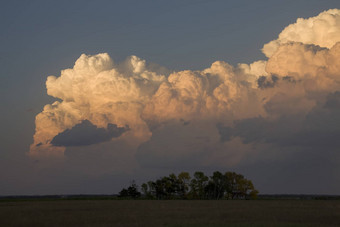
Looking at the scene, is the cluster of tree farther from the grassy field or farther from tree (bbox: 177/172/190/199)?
the grassy field

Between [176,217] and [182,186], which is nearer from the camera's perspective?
[176,217]

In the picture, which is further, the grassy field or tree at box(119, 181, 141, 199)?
tree at box(119, 181, 141, 199)

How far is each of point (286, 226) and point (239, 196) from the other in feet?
415

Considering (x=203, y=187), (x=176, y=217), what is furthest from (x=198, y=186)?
(x=176, y=217)

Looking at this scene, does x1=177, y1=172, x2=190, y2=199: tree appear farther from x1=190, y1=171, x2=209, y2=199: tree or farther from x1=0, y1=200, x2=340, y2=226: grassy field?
x1=0, y1=200, x2=340, y2=226: grassy field

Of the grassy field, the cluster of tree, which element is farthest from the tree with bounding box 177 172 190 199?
the grassy field

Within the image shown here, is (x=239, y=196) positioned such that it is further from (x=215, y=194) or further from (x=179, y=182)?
(x=179, y=182)

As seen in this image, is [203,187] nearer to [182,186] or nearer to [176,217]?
[182,186]

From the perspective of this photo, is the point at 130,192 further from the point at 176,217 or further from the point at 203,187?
the point at 176,217

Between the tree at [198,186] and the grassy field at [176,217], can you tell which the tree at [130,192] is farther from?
the grassy field at [176,217]

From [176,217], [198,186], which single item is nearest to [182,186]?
[198,186]

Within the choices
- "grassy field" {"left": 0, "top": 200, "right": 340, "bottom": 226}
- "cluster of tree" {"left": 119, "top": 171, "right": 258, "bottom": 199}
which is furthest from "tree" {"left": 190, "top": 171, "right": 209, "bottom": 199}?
"grassy field" {"left": 0, "top": 200, "right": 340, "bottom": 226}

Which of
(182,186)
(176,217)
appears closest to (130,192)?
(182,186)

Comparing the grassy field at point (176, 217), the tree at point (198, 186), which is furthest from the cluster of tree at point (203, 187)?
the grassy field at point (176, 217)
